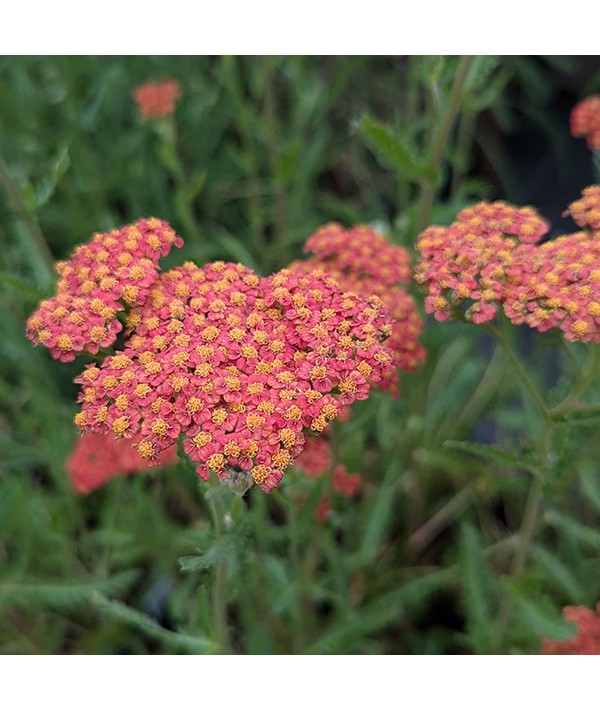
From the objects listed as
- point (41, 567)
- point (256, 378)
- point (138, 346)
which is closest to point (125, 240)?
point (138, 346)

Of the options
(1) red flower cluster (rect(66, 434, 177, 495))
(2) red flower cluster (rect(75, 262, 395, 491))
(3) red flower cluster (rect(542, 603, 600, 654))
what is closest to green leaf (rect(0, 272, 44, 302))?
(2) red flower cluster (rect(75, 262, 395, 491))

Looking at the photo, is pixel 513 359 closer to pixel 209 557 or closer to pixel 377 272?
pixel 377 272

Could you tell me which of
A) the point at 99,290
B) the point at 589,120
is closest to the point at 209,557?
the point at 99,290

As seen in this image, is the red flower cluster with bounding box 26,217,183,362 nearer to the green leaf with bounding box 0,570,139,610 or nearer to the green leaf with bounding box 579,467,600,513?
the green leaf with bounding box 0,570,139,610

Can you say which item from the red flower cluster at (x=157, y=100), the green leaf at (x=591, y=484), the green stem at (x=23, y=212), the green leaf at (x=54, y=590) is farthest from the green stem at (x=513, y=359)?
the red flower cluster at (x=157, y=100)

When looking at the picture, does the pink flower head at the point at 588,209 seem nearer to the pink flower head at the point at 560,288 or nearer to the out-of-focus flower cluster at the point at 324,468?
the pink flower head at the point at 560,288

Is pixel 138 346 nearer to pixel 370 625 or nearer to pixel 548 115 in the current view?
pixel 370 625
